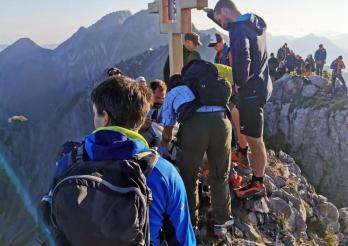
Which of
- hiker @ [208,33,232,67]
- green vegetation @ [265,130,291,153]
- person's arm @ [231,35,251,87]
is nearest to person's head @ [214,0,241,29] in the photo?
person's arm @ [231,35,251,87]

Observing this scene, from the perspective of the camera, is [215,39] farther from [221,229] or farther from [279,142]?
[279,142]

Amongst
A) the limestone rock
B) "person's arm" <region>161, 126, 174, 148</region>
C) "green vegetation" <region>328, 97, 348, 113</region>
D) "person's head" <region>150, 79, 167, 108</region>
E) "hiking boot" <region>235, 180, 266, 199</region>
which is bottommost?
"green vegetation" <region>328, 97, 348, 113</region>

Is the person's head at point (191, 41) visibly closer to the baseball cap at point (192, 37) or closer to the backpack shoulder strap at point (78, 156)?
the baseball cap at point (192, 37)

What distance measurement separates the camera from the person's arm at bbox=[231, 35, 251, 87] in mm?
5219

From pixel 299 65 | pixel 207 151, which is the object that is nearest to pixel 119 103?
pixel 207 151

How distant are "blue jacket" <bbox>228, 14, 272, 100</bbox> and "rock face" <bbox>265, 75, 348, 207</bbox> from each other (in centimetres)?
1487

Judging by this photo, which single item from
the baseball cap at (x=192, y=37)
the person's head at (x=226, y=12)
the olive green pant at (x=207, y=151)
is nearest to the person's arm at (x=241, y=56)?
the person's head at (x=226, y=12)

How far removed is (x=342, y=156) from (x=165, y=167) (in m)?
19.6

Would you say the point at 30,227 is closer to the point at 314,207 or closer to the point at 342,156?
the point at 342,156

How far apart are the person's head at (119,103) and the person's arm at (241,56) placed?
298 centimetres

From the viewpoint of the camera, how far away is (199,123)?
475cm

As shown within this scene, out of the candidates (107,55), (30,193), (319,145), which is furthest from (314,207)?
(107,55)

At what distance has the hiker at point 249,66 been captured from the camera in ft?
17.2

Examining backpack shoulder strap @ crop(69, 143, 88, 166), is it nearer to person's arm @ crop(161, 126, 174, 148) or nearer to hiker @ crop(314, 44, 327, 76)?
person's arm @ crop(161, 126, 174, 148)
